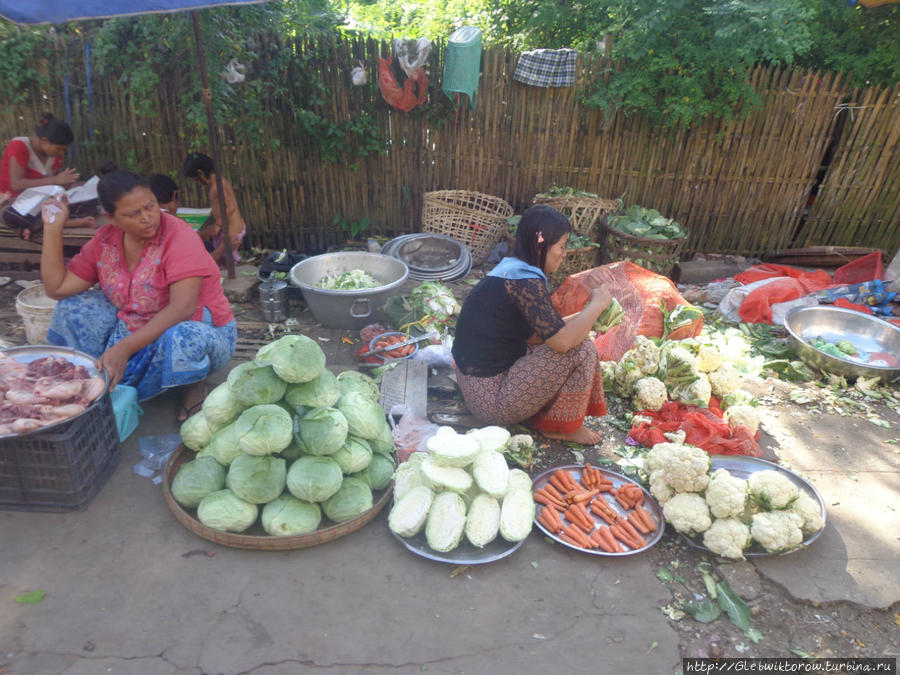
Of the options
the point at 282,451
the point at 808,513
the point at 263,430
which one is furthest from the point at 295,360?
the point at 808,513

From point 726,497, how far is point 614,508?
0.54m

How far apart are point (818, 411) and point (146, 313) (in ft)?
15.1

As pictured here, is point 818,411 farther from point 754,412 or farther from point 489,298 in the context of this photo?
point 489,298

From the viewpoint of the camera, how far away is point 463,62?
18.5ft

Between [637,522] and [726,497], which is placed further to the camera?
[637,522]

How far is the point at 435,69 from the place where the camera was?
231 inches

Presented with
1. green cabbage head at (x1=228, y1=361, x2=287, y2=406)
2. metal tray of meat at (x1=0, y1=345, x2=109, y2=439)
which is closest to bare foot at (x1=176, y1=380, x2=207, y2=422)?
metal tray of meat at (x1=0, y1=345, x2=109, y2=439)

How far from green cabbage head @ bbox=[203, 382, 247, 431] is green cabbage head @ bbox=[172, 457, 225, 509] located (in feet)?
0.63

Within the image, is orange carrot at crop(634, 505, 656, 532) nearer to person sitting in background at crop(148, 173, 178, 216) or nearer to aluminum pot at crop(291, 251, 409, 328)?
aluminum pot at crop(291, 251, 409, 328)

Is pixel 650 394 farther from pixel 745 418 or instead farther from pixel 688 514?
pixel 688 514

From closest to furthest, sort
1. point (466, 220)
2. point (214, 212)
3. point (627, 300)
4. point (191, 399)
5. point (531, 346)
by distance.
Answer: point (531, 346), point (191, 399), point (627, 300), point (214, 212), point (466, 220)

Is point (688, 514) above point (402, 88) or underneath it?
underneath

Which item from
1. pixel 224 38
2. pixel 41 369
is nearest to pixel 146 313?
pixel 41 369

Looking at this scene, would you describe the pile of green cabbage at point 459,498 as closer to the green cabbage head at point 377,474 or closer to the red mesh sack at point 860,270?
the green cabbage head at point 377,474
